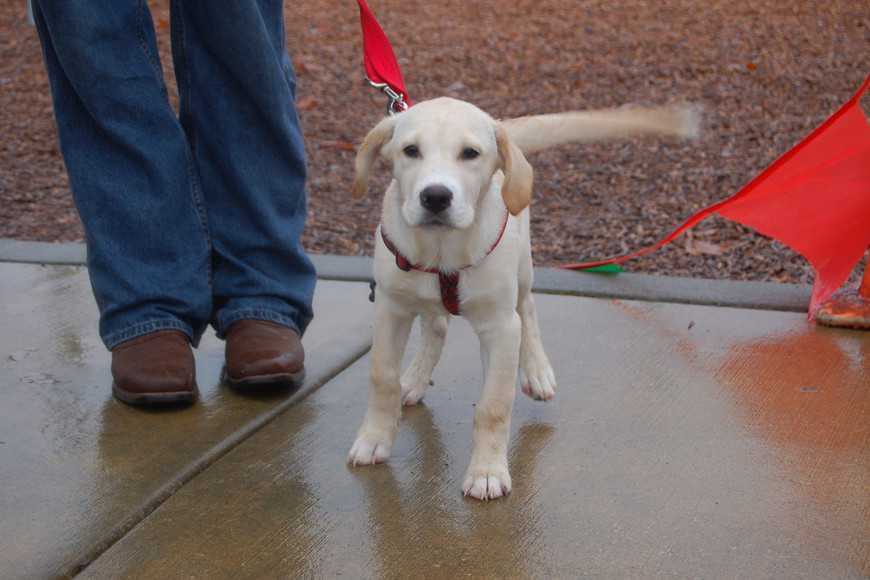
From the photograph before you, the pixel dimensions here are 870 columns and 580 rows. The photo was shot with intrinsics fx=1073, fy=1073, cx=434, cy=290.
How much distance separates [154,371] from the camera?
308 cm

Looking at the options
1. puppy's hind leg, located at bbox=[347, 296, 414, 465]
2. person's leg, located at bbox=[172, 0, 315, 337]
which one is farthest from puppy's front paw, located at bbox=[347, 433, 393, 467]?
person's leg, located at bbox=[172, 0, 315, 337]

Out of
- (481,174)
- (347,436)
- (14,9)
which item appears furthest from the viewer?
(14,9)

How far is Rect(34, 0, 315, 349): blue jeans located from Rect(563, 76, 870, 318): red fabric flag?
5.46ft

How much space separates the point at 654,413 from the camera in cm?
307

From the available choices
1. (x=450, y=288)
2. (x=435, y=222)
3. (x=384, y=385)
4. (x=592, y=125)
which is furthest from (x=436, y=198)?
(x=592, y=125)

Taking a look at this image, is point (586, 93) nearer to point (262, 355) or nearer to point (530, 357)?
point (530, 357)

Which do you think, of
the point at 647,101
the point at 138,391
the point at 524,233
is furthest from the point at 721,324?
the point at 647,101

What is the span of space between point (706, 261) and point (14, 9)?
8.30 metres

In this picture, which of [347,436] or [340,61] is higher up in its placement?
[347,436]

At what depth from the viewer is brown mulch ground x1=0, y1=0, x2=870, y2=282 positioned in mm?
5469

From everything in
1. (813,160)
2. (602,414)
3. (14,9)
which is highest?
(813,160)

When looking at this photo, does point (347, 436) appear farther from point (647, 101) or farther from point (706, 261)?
point (647, 101)

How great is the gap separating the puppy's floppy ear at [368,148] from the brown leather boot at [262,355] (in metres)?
0.68

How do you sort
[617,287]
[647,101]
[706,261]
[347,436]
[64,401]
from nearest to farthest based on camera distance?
[347,436]
[64,401]
[617,287]
[706,261]
[647,101]
